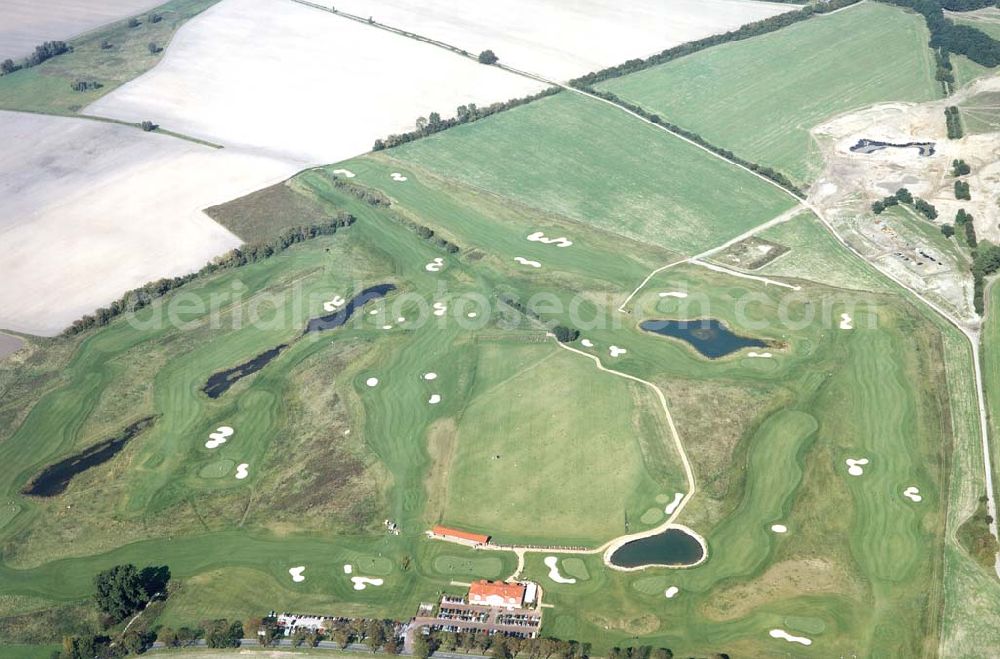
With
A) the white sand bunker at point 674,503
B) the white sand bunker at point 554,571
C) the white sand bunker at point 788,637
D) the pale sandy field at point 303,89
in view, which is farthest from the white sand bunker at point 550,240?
the white sand bunker at point 788,637

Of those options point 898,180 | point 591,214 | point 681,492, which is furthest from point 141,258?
point 898,180

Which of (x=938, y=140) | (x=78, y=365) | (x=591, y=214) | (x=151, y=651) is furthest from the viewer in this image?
(x=938, y=140)

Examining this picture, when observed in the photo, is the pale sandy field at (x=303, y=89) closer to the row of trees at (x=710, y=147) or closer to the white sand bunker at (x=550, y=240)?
the row of trees at (x=710, y=147)

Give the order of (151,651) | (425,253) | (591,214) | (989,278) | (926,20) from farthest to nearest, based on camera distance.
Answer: (926,20), (591,214), (425,253), (989,278), (151,651)

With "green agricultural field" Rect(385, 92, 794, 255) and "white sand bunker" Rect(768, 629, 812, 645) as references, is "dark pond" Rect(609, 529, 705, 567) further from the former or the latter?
"green agricultural field" Rect(385, 92, 794, 255)

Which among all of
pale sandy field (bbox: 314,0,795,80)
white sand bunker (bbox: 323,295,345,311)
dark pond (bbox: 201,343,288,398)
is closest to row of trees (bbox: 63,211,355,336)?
white sand bunker (bbox: 323,295,345,311)

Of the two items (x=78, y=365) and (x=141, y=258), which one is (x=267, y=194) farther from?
(x=78, y=365)
